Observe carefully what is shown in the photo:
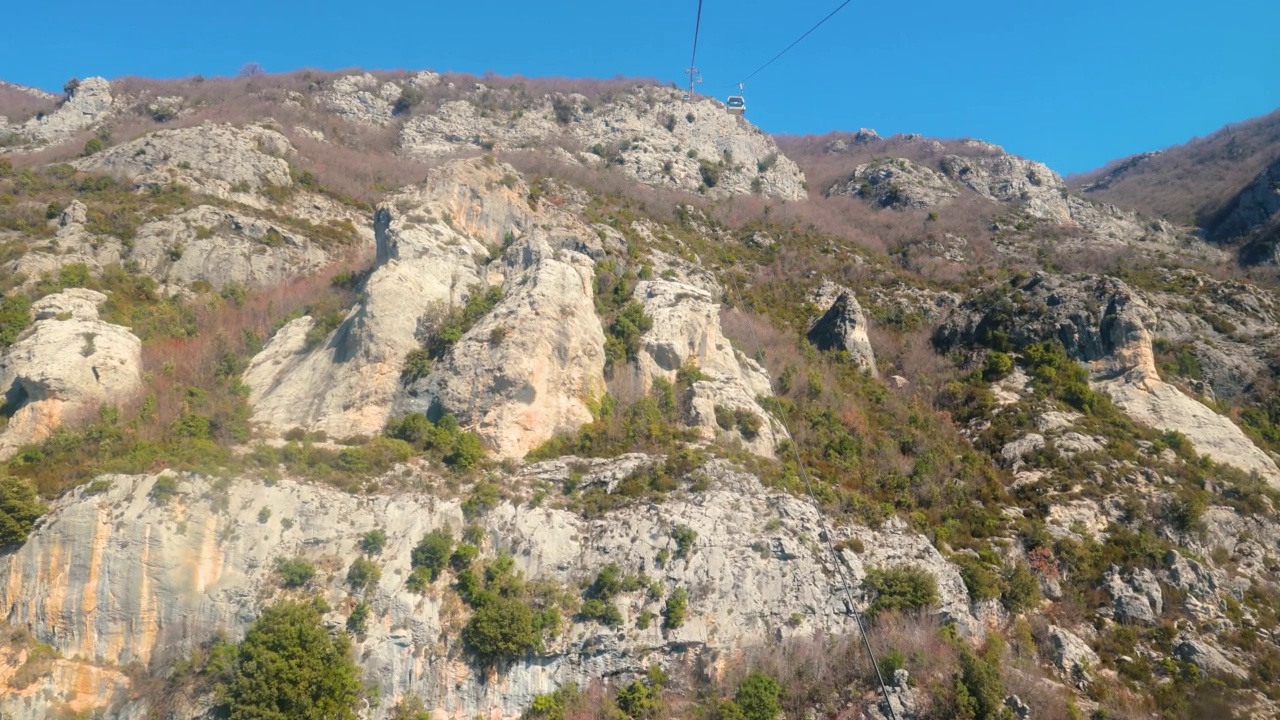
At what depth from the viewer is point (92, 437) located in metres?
25.3

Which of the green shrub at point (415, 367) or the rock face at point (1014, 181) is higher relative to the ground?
the rock face at point (1014, 181)

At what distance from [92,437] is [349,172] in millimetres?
41192

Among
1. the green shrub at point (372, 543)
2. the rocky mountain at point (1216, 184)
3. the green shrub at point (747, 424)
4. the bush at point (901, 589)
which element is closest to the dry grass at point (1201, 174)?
the rocky mountain at point (1216, 184)

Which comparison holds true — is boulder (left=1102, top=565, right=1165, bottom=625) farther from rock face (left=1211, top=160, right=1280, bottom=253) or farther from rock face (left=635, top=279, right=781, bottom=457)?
rock face (left=1211, top=160, right=1280, bottom=253)

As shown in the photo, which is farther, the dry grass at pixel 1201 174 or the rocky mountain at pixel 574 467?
the dry grass at pixel 1201 174

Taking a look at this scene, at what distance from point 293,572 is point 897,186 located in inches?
2915

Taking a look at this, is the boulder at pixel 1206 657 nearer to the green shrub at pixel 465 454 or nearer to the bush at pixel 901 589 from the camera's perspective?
the bush at pixel 901 589

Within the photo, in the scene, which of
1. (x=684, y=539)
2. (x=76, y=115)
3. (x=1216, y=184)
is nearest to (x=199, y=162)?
(x=76, y=115)

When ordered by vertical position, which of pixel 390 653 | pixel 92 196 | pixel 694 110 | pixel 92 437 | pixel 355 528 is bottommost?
pixel 390 653

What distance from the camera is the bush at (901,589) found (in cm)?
2531

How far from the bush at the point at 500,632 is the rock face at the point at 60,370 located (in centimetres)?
1780

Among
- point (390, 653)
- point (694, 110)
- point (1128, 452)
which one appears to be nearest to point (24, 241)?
point (390, 653)

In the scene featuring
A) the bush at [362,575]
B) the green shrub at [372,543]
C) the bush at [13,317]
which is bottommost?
the bush at [362,575]

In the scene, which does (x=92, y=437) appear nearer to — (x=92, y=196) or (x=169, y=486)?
(x=169, y=486)
